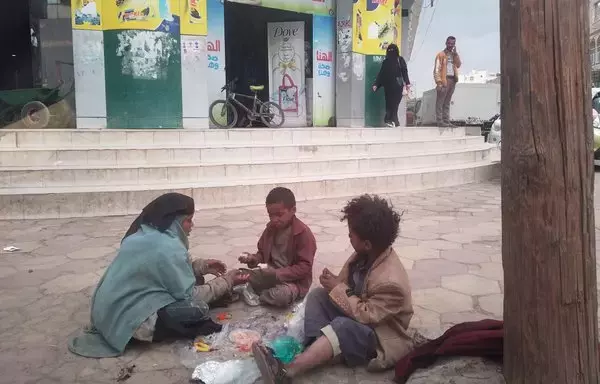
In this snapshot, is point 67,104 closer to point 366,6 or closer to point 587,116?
point 366,6

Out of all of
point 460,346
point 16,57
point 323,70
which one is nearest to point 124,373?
point 460,346

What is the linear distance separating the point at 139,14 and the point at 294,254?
7.10 m

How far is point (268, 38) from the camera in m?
11.7

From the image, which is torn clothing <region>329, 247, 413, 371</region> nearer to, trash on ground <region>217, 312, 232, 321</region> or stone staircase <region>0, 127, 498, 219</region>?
trash on ground <region>217, 312, 232, 321</region>

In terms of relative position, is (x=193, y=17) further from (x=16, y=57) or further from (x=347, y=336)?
(x=16, y=57)

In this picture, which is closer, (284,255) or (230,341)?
(230,341)

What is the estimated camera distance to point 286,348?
264 centimetres

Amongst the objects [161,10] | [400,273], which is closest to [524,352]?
[400,273]

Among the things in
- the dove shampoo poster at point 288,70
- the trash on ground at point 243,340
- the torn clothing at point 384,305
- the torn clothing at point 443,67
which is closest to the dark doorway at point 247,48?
the dove shampoo poster at point 288,70

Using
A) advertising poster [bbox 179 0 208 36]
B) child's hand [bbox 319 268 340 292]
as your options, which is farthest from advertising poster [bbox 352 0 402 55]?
child's hand [bbox 319 268 340 292]

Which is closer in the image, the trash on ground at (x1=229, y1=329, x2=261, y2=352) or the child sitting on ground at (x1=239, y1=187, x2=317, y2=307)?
the trash on ground at (x1=229, y1=329, x2=261, y2=352)

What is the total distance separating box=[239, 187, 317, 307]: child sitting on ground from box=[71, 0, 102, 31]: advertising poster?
7055mm

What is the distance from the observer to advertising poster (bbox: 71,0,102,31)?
8.66m

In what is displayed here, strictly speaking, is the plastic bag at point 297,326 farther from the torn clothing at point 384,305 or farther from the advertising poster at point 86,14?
the advertising poster at point 86,14
